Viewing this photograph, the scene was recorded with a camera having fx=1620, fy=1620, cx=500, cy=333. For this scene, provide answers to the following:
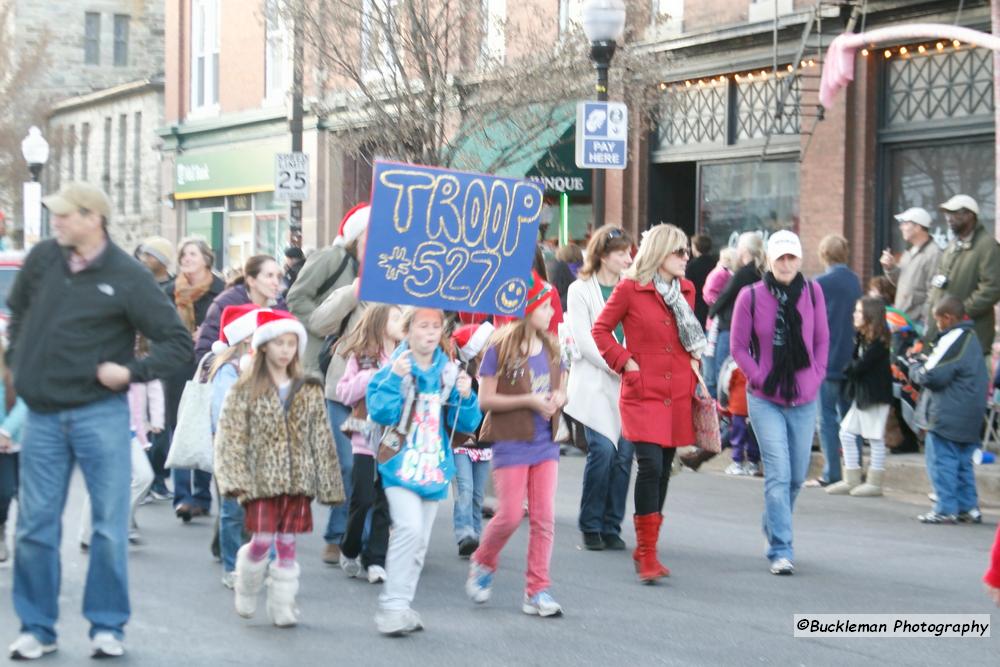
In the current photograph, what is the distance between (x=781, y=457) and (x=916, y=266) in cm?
547

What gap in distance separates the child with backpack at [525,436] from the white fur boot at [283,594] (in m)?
0.99

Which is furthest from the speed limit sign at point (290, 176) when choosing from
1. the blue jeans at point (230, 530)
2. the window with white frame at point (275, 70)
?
the blue jeans at point (230, 530)

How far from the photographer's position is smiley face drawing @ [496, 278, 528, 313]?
7766 millimetres

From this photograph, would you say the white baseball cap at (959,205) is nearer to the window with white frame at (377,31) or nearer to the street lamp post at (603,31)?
the street lamp post at (603,31)

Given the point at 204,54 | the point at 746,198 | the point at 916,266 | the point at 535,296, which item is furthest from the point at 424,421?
the point at 204,54

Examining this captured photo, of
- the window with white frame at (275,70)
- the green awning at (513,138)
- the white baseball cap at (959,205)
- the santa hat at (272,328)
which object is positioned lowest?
the santa hat at (272,328)

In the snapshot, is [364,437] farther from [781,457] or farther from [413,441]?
[781,457]

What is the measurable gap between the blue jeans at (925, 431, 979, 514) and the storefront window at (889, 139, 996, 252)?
5471mm

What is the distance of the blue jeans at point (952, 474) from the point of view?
1112 centimetres

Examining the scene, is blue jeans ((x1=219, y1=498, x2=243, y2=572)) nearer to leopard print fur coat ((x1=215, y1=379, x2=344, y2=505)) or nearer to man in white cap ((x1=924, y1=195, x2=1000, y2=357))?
leopard print fur coat ((x1=215, y1=379, x2=344, y2=505))

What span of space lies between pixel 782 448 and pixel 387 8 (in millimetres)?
10859

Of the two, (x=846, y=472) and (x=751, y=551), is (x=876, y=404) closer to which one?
(x=846, y=472)

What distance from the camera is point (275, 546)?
290 inches

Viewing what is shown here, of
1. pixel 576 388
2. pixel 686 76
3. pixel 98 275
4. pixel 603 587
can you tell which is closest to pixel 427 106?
pixel 686 76
